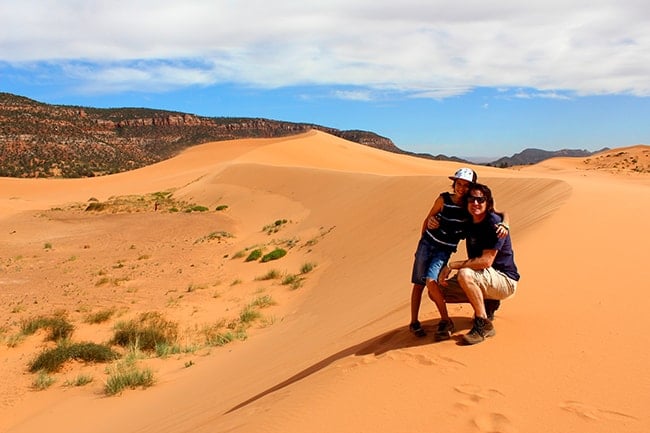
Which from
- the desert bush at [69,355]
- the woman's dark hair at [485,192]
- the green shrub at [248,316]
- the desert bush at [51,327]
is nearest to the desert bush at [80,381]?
the desert bush at [69,355]

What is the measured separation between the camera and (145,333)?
9688 mm

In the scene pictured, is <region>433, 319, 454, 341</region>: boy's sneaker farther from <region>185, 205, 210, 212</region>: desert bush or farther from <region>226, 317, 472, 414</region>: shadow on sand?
<region>185, 205, 210, 212</region>: desert bush

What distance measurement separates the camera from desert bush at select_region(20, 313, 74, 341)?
33.4 ft

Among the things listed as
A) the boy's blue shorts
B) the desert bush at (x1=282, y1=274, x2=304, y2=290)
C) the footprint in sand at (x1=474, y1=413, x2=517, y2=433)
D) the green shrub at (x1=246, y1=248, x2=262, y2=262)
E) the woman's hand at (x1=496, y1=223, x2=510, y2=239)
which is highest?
the woman's hand at (x1=496, y1=223, x2=510, y2=239)

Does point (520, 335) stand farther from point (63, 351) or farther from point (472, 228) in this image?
point (63, 351)

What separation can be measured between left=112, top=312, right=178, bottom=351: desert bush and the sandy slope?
74 cm

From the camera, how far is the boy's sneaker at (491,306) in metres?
4.80

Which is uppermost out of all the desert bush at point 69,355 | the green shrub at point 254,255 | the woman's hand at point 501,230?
the woman's hand at point 501,230

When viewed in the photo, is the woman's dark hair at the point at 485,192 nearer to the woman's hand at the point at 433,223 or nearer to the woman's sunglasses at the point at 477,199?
the woman's sunglasses at the point at 477,199

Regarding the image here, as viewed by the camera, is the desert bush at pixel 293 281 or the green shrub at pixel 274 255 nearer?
the desert bush at pixel 293 281

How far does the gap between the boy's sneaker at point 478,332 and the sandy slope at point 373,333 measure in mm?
98

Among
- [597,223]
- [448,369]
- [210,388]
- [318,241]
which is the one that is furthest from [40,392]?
[318,241]

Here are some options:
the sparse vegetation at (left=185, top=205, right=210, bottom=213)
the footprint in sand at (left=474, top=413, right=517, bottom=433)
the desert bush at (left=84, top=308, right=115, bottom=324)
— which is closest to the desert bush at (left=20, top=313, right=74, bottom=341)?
the desert bush at (left=84, top=308, right=115, bottom=324)

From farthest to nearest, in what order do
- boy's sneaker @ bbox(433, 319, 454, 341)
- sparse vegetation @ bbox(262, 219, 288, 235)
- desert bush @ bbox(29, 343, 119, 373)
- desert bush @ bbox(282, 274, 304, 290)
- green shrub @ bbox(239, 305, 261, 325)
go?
sparse vegetation @ bbox(262, 219, 288, 235) < desert bush @ bbox(282, 274, 304, 290) < green shrub @ bbox(239, 305, 261, 325) < desert bush @ bbox(29, 343, 119, 373) < boy's sneaker @ bbox(433, 319, 454, 341)
